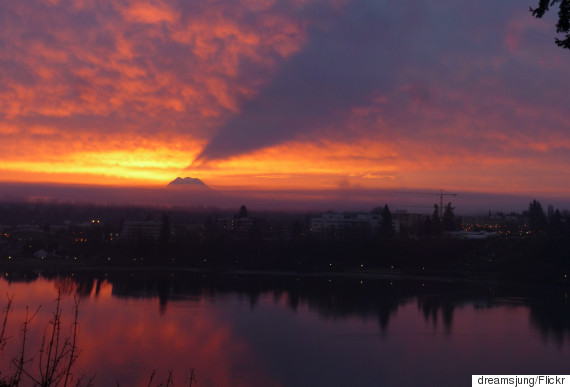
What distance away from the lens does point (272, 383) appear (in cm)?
854

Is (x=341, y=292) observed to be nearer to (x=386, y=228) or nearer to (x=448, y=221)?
(x=386, y=228)

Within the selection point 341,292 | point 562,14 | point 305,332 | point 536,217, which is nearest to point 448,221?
point 536,217

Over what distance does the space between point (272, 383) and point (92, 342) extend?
13.8 ft

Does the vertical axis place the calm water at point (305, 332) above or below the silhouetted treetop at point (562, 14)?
below

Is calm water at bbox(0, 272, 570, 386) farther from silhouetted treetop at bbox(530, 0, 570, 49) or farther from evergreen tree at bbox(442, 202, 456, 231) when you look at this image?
evergreen tree at bbox(442, 202, 456, 231)

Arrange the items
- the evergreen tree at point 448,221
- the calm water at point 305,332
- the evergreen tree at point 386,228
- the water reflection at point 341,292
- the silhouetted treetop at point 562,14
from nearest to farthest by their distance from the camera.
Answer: the silhouetted treetop at point 562,14 < the calm water at point 305,332 < the water reflection at point 341,292 < the evergreen tree at point 386,228 < the evergreen tree at point 448,221

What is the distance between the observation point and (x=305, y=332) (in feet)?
40.4

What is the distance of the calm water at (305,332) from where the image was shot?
9219 mm

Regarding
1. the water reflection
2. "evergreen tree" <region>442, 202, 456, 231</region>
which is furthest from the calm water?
"evergreen tree" <region>442, 202, 456, 231</region>

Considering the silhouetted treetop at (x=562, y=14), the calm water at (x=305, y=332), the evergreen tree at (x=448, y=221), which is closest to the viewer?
the silhouetted treetop at (x=562, y=14)

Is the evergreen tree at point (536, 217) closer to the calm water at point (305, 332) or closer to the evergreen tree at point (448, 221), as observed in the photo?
the evergreen tree at point (448, 221)

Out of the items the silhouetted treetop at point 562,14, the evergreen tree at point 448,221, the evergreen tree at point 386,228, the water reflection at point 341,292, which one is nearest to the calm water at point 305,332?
the water reflection at point 341,292

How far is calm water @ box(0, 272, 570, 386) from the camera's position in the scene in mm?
9219

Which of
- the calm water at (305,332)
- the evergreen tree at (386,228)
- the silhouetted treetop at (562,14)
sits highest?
the silhouetted treetop at (562,14)
